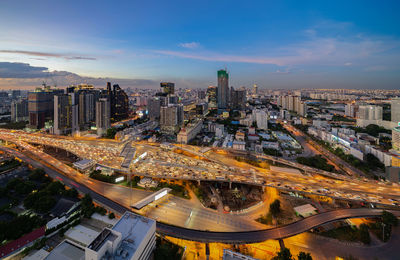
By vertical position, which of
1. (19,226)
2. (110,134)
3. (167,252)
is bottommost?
(167,252)

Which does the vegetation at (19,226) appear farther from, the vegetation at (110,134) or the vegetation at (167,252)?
the vegetation at (110,134)

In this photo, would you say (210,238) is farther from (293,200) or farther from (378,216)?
(378,216)

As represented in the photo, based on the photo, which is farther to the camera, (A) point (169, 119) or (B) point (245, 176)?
(A) point (169, 119)

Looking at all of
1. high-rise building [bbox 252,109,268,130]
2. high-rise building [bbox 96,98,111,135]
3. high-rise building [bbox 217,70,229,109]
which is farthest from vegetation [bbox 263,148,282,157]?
high-rise building [bbox 217,70,229,109]

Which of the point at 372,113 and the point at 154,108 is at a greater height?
the point at 154,108

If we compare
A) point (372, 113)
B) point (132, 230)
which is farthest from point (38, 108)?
point (372, 113)

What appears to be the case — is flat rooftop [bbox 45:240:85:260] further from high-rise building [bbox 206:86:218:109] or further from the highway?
high-rise building [bbox 206:86:218:109]

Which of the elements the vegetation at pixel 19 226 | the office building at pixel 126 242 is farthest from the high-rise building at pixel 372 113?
the vegetation at pixel 19 226

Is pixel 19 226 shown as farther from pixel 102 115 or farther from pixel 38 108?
pixel 38 108
